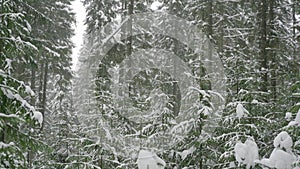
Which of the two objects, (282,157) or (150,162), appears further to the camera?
(150,162)

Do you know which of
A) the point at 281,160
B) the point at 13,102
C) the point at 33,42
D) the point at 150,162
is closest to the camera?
the point at 281,160

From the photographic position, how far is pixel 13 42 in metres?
6.74

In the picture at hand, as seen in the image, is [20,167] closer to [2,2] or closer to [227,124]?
[2,2]

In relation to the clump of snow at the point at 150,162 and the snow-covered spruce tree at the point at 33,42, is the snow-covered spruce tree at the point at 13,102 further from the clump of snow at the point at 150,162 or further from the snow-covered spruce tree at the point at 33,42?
the clump of snow at the point at 150,162

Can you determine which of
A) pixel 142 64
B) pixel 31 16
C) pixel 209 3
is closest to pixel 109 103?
pixel 31 16

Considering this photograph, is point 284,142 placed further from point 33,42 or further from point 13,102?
point 33,42

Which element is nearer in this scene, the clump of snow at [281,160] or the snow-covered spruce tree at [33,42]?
the clump of snow at [281,160]

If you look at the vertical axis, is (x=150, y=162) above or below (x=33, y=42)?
below

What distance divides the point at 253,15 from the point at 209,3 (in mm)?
3963

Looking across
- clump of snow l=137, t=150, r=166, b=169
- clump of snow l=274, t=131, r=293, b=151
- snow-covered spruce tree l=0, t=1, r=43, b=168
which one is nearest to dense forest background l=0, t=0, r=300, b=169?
snow-covered spruce tree l=0, t=1, r=43, b=168

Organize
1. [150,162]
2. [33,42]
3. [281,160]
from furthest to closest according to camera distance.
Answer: [33,42] < [150,162] < [281,160]

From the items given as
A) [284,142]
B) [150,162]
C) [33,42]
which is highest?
[33,42]

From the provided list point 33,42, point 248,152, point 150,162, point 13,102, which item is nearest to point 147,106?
point 33,42

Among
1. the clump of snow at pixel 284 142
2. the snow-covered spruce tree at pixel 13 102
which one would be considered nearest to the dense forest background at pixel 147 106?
the snow-covered spruce tree at pixel 13 102
